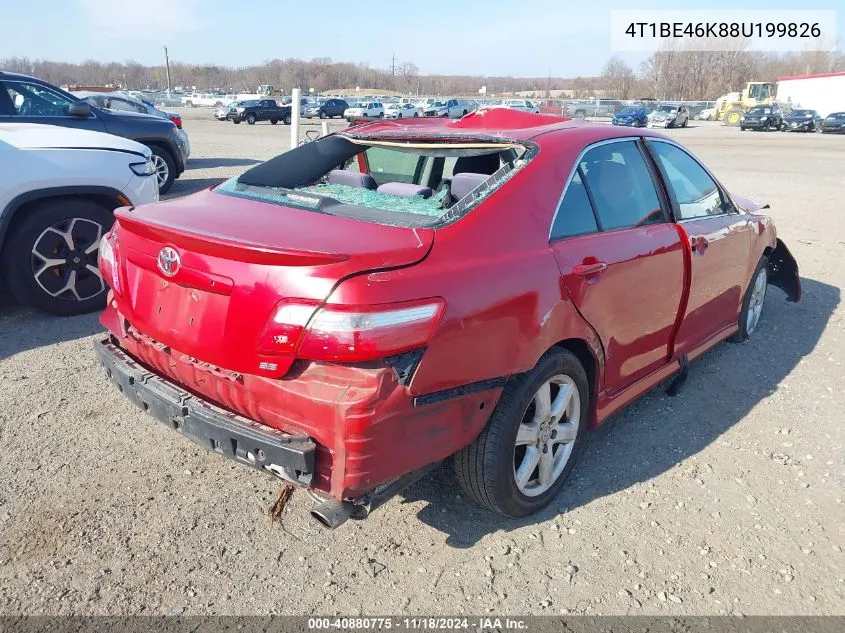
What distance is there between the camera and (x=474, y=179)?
2965 mm

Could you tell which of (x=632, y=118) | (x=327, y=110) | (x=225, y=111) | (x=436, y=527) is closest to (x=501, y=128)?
(x=436, y=527)

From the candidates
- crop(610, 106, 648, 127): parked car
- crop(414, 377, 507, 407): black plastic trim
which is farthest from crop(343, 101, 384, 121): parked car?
crop(414, 377, 507, 407): black plastic trim

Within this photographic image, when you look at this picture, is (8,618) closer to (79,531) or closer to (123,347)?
(79,531)

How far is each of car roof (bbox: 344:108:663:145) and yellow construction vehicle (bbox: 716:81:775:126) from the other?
164 ft

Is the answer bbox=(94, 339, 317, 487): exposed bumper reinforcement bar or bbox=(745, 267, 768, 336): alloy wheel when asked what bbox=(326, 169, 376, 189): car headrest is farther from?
bbox=(745, 267, 768, 336): alloy wheel

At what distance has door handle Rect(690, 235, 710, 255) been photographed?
3588mm

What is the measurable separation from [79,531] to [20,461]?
74 centimetres

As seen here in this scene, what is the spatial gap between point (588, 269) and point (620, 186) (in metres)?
0.72

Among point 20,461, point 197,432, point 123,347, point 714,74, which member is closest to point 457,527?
point 197,432

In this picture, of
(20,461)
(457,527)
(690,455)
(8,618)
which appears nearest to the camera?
(8,618)

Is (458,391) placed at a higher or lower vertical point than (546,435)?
higher

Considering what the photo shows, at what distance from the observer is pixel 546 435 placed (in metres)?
2.81

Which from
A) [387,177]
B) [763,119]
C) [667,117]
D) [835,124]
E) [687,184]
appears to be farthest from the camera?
[667,117]

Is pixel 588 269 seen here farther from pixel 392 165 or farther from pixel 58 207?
pixel 58 207
